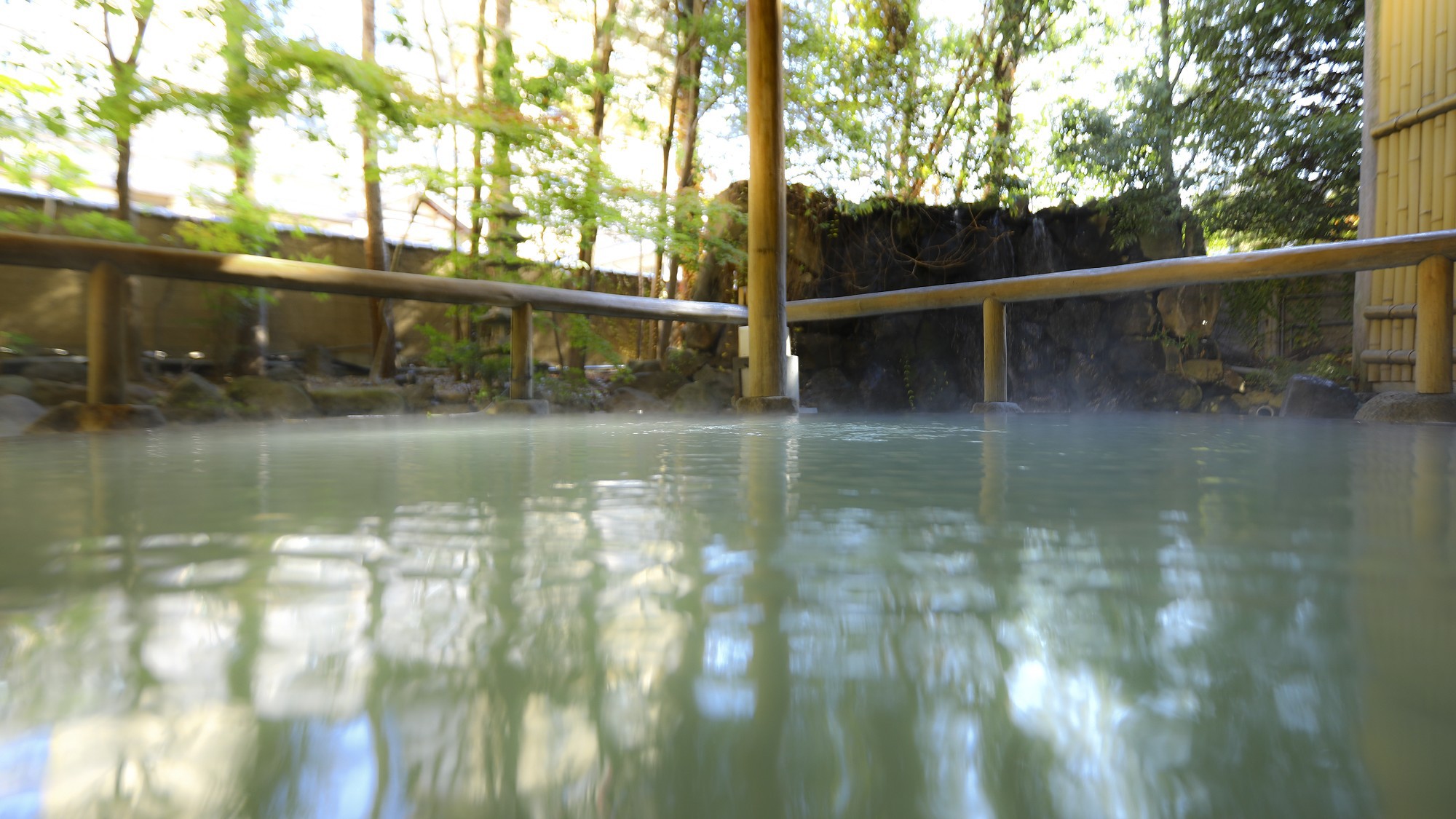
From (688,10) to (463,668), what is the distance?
8.28 metres

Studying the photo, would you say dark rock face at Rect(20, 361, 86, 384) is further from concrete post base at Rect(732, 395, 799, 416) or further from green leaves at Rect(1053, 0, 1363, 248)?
green leaves at Rect(1053, 0, 1363, 248)

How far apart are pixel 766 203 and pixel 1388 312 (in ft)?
14.6

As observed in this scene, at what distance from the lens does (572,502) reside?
3.74ft

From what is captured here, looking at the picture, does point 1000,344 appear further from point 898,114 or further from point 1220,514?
point 898,114

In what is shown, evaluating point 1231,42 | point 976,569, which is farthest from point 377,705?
point 1231,42

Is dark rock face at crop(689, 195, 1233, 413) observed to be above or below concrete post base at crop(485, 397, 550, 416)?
above

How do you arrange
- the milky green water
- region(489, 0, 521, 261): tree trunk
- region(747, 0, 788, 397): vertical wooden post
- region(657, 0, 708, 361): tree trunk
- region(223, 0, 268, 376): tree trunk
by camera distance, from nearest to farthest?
the milky green water < region(747, 0, 788, 397): vertical wooden post < region(223, 0, 268, 376): tree trunk < region(489, 0, 521, 261): tree trunk < region(657, 0, 708, 361): tree trunk

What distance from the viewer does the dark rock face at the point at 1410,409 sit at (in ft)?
10.2

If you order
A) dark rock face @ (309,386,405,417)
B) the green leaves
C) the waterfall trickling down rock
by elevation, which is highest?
the green leaves

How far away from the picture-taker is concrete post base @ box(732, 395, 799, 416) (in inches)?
173

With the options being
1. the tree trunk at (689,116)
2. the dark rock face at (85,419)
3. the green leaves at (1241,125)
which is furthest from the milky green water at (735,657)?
the green leaves at (1241,125)

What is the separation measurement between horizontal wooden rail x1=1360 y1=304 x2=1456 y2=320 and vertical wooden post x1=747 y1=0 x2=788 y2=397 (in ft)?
14.0

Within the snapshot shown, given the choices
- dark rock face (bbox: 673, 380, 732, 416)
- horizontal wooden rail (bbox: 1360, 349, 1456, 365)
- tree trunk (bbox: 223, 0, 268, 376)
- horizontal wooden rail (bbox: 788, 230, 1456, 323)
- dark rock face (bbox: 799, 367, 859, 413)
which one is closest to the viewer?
horizontal wooden rail (bbox: 788, 230, 1456, 323)

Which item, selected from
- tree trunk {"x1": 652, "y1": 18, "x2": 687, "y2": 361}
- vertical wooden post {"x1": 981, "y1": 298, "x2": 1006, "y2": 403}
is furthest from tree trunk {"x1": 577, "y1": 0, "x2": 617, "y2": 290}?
vertical wooden post {"x1": 981, "y1": 298, "x2": 1006, "y2": 403}
